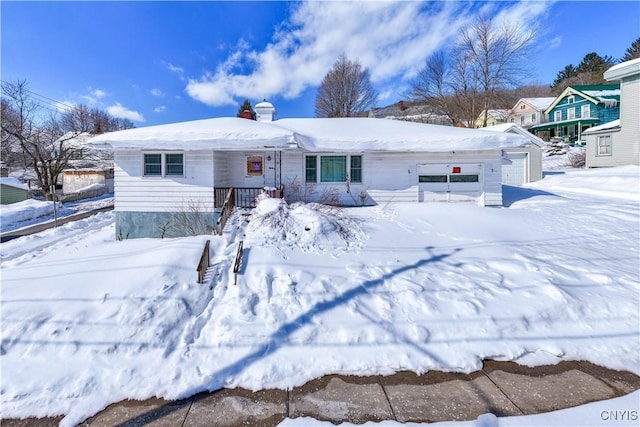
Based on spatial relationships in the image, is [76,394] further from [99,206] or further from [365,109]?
[365,109]

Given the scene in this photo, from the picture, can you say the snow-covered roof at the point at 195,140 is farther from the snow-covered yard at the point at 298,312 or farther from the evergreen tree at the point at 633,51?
the evergreen tree at the point at 633,51

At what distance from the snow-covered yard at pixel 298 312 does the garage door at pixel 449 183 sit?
436 centimetres

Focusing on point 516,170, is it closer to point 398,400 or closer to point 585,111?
point 398,400

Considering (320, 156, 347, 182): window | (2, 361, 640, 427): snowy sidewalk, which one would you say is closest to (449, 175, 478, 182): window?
(320, 156, 347, 182): window

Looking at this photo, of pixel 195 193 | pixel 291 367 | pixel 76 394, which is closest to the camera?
pixel 76 394

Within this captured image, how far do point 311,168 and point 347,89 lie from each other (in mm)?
28370

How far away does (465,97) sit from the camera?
3438cm

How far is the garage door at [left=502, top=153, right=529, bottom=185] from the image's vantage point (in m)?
21.3

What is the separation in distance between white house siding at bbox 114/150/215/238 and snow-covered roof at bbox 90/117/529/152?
A: 2.45ft

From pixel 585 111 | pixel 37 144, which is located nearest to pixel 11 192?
pixel 37 144

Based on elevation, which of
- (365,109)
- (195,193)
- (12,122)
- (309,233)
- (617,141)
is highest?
(365,109)

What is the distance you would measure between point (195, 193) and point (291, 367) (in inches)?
328

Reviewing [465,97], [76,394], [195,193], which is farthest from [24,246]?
[465,97]

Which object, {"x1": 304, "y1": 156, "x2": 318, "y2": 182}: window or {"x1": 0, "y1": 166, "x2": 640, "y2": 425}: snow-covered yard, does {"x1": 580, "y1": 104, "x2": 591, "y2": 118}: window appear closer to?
{"x1": 0, "y1": 166, "x2": 640, "y2": 425}: snow-covered yard
